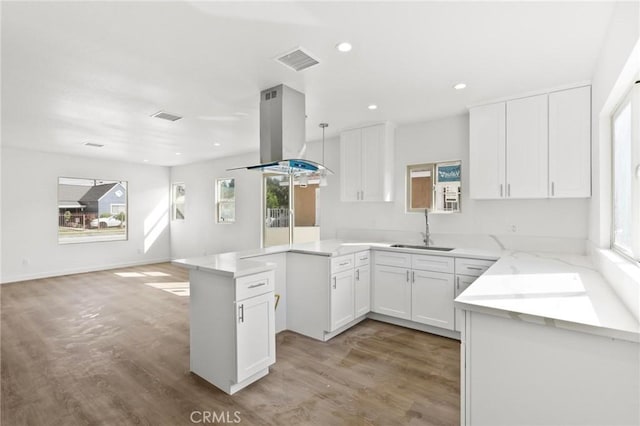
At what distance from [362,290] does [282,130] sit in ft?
6.90

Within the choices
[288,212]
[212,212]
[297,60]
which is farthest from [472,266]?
[212,212]

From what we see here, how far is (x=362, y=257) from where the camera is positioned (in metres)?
3.80

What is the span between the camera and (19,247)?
609 centimetres

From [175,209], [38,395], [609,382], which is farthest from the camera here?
[175,209]

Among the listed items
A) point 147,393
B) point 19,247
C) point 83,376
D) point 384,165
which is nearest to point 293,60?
point 384,165

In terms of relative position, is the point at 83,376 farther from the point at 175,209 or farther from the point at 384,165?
the point at 175,209

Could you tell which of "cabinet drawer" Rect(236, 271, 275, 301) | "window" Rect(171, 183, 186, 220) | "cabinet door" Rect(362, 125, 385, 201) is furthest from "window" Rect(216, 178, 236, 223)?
"cabinet drawer" Rect(236, 271, 275, 301)

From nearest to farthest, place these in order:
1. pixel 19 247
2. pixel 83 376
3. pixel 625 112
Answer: pixel 625 112 → pixel 83 376 → pixel 19 247

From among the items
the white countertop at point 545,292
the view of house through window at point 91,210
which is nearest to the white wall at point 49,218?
the view of house through window at point 91,210

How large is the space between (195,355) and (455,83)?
343 cm

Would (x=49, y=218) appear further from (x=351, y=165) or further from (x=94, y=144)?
(x=351, y=165)

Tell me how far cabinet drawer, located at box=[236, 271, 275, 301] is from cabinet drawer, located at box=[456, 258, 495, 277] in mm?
2007

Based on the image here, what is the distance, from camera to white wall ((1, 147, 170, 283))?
19.7 feet

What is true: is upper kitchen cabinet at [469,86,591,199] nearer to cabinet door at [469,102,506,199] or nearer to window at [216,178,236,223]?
cabinet door at [469,102,506,199]
